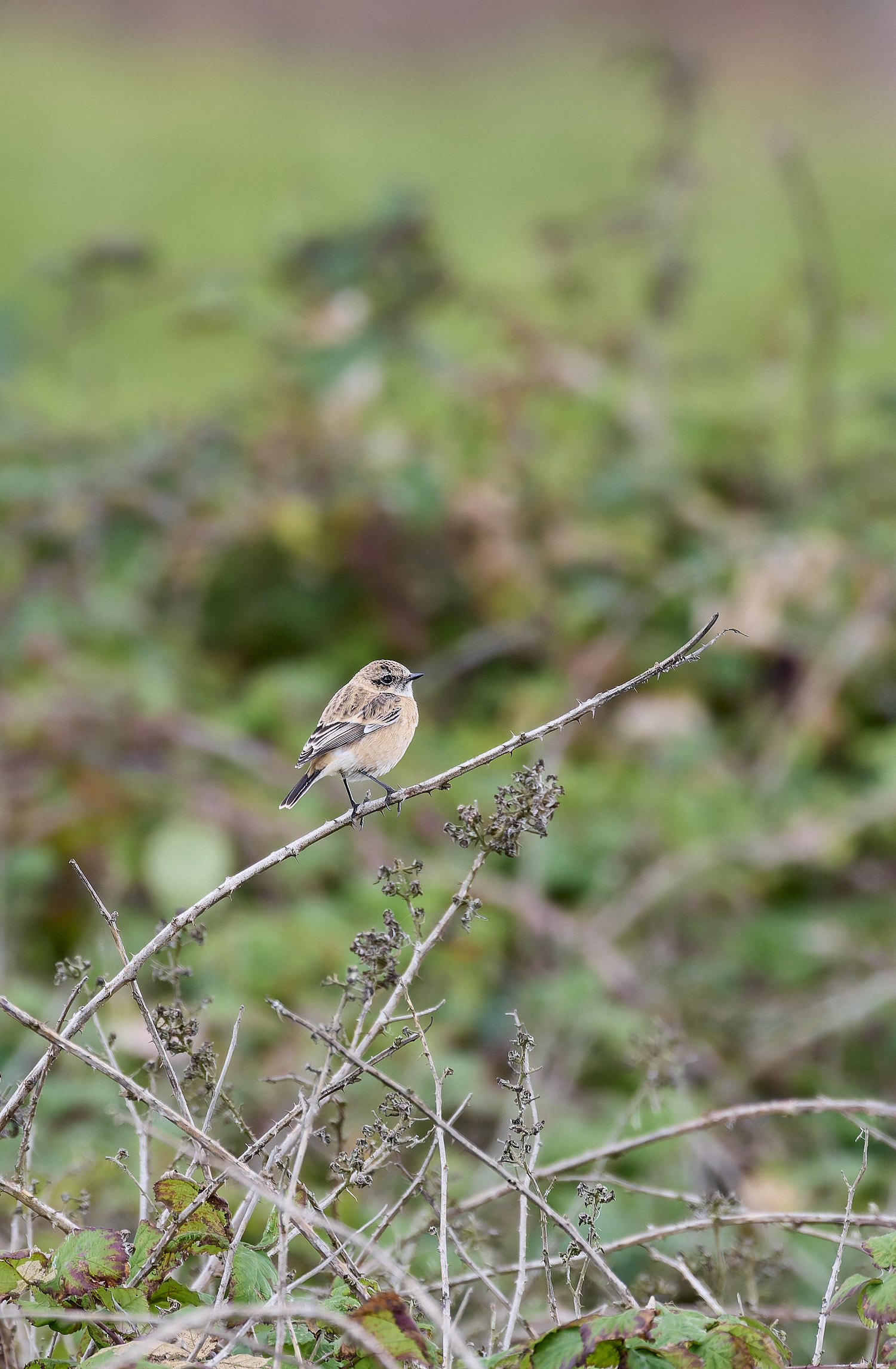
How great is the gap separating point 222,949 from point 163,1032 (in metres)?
2.96

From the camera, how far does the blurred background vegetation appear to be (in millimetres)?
5410

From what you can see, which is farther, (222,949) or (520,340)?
(520,340)

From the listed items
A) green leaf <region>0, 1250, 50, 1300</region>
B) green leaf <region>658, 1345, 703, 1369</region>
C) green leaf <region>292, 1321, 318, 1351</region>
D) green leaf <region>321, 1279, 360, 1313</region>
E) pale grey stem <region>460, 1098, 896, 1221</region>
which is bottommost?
pale grey stem <region>460, 1098, 896, 1221</region>

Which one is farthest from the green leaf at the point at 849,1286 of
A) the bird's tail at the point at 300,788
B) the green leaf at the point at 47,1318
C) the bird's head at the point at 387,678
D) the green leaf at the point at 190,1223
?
the bird's head at the point at 387,678

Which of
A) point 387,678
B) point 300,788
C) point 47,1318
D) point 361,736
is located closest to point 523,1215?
point 47,1318

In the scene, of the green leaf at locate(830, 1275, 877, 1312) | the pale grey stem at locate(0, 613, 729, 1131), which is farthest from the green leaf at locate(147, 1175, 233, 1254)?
the green leaf at locate(830, 1275, 877, 1312)

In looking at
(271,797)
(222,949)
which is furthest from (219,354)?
(222,949)

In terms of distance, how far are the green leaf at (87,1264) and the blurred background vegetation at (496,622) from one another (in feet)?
4.41

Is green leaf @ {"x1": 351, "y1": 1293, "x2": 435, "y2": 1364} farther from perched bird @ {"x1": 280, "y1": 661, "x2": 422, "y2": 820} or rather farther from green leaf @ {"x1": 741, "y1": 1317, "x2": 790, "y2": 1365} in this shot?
perched bird @ {"x1": 280, "y1": 661, "x2": 422, "y2": 820}

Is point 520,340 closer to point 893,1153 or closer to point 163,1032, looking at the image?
point 893,1153

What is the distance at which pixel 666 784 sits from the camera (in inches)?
262

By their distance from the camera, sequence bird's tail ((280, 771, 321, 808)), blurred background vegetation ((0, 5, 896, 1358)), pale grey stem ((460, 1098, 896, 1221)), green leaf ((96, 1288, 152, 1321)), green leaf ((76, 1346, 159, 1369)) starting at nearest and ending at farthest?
green leaf ((76, 1346, 159, 1369)) < green leaf ((96, 1288, 152, 1321)) < pale grey stem ((460, 1098, 896, 1221)) < bird's tail ((280, 771, 321, 808)) < blurred background vegetation ((0, 5, 896, 1358))

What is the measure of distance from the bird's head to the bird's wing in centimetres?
15

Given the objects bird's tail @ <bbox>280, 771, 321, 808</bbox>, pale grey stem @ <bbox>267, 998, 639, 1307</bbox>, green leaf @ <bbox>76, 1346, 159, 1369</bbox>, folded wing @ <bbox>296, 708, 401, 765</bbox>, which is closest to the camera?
green leaf @ <bbox>76, 1346, 159, 1369</bbox>
